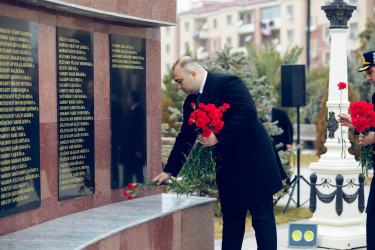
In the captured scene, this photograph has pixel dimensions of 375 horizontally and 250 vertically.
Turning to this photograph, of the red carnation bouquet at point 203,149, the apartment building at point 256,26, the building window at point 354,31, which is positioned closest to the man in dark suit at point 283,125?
the red carnation bouquet at point 203,149

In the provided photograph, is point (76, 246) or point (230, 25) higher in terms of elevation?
point (230, 25)

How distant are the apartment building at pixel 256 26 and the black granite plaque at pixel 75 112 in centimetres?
5132

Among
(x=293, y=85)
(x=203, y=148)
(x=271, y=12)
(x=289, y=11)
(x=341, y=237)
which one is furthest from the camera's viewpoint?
(x=271, y=12)

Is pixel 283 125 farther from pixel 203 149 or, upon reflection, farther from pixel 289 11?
pixel 289 11

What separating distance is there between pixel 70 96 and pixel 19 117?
2.83ft

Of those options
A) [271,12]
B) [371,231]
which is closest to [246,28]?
[271,12]

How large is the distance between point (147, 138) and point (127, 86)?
24.6 inches

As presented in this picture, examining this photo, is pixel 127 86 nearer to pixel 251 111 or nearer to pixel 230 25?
pixel 251 111

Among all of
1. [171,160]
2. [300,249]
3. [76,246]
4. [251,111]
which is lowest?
[300,249]

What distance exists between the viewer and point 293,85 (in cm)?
1342

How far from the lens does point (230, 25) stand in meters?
82.9

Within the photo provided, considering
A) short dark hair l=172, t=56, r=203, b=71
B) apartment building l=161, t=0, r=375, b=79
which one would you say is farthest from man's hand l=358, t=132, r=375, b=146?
apartment building l=161, t=0, r=375, b=79

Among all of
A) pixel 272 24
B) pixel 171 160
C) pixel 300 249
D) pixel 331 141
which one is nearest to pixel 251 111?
pixel 171 160

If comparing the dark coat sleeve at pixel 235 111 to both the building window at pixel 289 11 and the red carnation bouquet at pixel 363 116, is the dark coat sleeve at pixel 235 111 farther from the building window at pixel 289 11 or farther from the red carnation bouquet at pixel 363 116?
the building window at pixel 289 11
